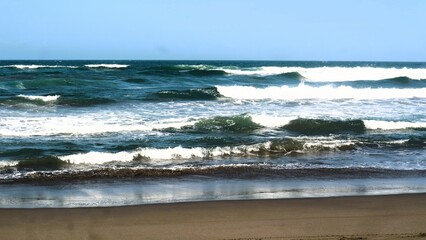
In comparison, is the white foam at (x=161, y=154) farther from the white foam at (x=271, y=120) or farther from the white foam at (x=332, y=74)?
the white foam at (x=332, y=74)

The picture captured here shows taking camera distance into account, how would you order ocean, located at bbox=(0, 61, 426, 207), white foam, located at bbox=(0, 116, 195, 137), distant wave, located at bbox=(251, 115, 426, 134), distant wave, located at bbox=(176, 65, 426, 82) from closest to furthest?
ocean, located at bbox=(0, 61, 426, 207)
white foam, located at bbox=(0, 116, 195, 137)
distant wave, located at bbox=(251, 115, 426, 134)
distant wave, located at bbox=(176, 65, 426, 82)

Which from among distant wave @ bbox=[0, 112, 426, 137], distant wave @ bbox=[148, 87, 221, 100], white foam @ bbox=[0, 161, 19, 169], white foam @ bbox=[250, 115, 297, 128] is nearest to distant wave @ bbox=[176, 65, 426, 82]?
distant wave @ bbox=[148, 87, 221, 100]

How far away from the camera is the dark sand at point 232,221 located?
509 cm

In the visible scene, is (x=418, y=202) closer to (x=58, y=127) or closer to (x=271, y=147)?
(x=271, y=147)

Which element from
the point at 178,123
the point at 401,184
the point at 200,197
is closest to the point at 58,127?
the point at 178,123

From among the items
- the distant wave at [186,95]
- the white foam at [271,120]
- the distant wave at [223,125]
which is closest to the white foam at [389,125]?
the white foam at [271,120]

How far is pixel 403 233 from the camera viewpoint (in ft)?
16.7

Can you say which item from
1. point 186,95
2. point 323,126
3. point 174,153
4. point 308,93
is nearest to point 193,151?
point 174,153

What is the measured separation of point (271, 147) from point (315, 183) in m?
3.17

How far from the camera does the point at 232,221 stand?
5.55 meters

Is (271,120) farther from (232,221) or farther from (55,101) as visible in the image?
(232,221)

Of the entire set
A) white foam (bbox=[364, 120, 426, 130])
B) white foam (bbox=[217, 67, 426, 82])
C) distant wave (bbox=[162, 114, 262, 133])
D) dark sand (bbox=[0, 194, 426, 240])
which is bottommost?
white foam (bbox=[217, 67, 426, 82])

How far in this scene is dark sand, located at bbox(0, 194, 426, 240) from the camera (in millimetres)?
5086

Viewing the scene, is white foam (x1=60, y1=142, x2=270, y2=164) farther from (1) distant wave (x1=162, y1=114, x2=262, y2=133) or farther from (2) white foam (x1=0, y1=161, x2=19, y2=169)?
(1) distant wave (x1=162, y1=114, x2=262, y2=133)
